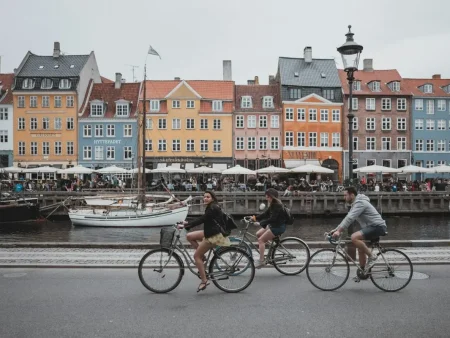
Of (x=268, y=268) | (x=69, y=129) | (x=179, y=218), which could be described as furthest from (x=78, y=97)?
(x=268, y=268)

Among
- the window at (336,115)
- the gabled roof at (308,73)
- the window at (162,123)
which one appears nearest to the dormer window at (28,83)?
the window at (162,123)

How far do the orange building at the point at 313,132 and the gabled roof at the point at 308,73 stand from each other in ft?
6.53

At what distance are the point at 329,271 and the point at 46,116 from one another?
4911 cm

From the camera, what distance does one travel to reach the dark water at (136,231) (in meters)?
23.5

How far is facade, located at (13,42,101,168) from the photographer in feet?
169

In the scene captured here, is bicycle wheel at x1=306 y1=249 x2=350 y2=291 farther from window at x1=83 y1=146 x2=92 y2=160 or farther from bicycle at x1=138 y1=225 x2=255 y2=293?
window at x1=83 y1=146 x2=92 y2=160

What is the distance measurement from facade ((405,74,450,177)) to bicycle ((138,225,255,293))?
49.5 meters

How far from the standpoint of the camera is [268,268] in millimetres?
10188

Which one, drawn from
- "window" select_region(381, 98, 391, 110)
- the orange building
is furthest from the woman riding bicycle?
"window" select_region(381, 98, 391, 110)

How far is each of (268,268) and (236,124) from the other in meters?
42.4

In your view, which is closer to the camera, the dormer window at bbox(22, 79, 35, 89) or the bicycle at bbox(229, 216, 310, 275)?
the bicycle at bbox(229, 216, 310, 275)

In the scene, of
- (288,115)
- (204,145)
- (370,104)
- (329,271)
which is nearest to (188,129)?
(204,145)

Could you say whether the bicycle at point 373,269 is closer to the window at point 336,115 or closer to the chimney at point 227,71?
the window at point 336,115

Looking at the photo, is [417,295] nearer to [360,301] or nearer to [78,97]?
[360,301]
